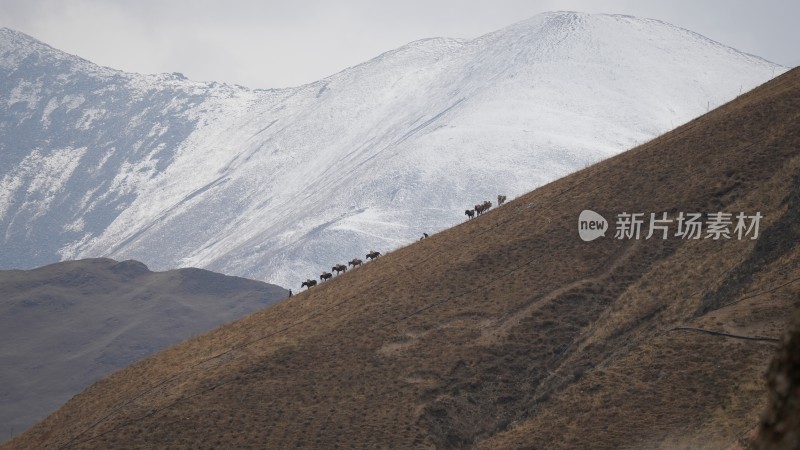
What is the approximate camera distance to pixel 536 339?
196ft

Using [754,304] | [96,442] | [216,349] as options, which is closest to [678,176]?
[754,304]

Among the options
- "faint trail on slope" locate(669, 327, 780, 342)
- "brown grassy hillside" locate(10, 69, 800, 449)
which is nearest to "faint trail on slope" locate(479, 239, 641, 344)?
"brown grassy hillside" locate(10, 69, 800, 449)

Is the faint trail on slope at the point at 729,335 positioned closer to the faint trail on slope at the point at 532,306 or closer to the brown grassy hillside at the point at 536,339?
the brown grassy hillside at the point at 536,339

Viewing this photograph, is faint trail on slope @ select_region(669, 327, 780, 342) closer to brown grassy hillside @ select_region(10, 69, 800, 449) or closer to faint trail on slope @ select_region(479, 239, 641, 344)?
brown grassy hillside @ select_region(10, 69, 800, 449)

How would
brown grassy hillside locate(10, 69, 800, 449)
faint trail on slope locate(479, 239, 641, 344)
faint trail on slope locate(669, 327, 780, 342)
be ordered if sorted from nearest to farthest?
1. faint trail on slope locate(669, 327, 780, 342)
2. brown grassy hillside locate(10, 69, 800, 449)
3. faint trail on slope locate(479, 239, 641, 344)

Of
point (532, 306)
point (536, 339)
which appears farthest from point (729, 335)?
point (532, 306)

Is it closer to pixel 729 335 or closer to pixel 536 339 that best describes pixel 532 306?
pixel 536 339

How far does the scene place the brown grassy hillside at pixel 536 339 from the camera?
47.3 metres

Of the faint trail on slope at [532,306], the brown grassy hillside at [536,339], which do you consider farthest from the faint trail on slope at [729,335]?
the faint trail on slope at [532,306]

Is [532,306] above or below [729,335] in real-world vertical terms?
above

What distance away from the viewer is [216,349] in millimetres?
68750

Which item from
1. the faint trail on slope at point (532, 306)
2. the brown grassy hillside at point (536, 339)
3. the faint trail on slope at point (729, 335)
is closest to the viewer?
the faint trail on slope at point (729, 335)

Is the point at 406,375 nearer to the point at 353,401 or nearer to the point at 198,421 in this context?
the point at 353,401

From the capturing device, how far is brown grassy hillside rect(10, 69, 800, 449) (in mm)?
47344
